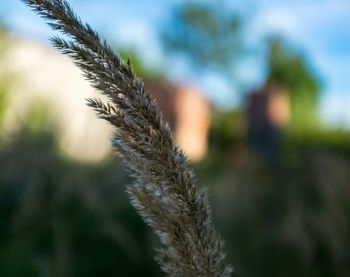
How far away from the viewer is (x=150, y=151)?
2.47 ft

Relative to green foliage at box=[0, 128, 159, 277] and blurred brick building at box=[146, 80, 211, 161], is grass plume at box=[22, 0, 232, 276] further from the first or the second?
blurred brick building at box=[146, 80, 211, 161]

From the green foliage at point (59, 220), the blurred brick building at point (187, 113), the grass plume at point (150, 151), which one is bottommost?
the grass plume at point (150, 151)

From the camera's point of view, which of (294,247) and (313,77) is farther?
(313,77)

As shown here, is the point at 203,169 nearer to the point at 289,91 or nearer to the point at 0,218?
the point at 0,218

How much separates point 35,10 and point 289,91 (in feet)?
83.9

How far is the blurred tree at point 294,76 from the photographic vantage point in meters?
24.7

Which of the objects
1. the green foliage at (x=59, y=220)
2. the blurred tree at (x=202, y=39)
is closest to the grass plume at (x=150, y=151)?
the green foliage at (x=59, y=220)

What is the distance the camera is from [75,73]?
11805 millimetres

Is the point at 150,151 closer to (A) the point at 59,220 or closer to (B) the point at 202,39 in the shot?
(A) the point at 59,220

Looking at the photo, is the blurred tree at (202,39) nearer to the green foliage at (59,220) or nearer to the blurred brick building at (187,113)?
the blurred brick building at (187,113)

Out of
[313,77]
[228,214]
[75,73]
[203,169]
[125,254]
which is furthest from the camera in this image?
[313,77]

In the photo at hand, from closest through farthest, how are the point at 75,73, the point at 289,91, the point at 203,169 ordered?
1. the point at 203,169
2. the point at 75,73
3. the point at 289,91

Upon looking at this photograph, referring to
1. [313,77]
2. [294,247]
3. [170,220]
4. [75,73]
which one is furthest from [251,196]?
[313,77]

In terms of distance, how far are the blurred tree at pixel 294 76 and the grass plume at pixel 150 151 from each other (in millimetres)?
22507
